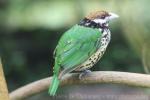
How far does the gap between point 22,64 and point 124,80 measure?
3025 millimetres

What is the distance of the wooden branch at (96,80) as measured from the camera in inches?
83.6

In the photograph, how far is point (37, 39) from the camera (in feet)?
17.1

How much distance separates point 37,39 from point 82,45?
2804mm

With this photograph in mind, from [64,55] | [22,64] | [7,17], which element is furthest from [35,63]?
[64,55]

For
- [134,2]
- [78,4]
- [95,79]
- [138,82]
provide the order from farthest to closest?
[78,4]
[134,2]
[95,79]
[138,82]

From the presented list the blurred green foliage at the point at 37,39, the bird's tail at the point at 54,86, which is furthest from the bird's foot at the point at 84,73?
the blurred green foliage at the point at 37,39

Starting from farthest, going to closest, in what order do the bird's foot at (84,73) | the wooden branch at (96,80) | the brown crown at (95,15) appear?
1. the bird's foot at (84,73)
2. the brown crown at (95,15)
3. the wooden branch at (96,80)

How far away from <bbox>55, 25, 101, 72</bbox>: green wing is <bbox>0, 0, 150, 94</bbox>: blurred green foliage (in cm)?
239

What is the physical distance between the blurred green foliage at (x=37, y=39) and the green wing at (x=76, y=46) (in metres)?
2.39

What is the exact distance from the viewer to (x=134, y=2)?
3531mm

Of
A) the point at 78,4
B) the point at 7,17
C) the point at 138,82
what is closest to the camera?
the point at 138,82

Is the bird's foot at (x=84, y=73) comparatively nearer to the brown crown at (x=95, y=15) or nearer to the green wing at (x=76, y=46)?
the green wing at (x=76, y=46)

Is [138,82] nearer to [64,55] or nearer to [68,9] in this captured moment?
[64,55]

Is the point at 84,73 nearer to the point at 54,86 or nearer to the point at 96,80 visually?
the point at 96,80
